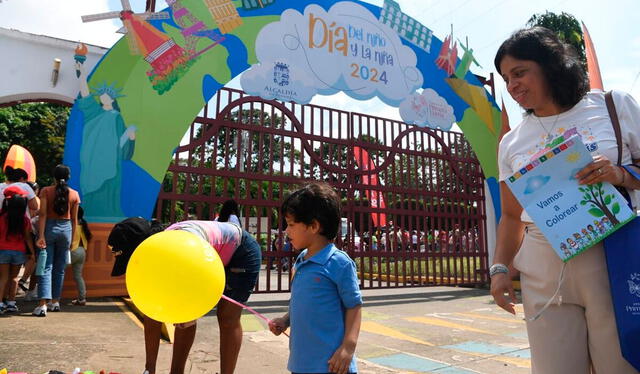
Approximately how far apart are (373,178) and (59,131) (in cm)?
1273

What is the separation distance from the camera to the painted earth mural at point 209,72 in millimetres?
5348

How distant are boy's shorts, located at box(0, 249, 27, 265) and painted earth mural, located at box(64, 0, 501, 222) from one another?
103 cm

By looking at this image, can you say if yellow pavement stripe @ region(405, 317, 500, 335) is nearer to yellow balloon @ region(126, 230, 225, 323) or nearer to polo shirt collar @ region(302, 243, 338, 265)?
polo shirt collar @ region(302, 243, 338, 265)

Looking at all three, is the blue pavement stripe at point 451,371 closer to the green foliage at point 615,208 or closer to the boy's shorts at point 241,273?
the boy's shorts at point 241,273

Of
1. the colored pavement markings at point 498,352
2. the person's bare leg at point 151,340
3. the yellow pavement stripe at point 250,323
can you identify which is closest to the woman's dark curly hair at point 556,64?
the person's bare leg at point 151,340

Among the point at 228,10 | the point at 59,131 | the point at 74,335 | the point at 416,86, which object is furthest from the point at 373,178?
the point at 59,131

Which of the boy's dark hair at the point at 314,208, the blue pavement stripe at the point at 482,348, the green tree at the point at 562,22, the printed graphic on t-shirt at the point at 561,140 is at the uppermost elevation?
the green tree at the point at 562,22

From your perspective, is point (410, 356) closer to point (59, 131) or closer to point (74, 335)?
point (74, 335)

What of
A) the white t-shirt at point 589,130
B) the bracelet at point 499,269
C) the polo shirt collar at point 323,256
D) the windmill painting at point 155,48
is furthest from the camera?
the windmill painting at point 155,48

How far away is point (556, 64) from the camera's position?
1515 millimetres

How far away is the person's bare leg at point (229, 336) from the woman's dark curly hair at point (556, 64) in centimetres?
198

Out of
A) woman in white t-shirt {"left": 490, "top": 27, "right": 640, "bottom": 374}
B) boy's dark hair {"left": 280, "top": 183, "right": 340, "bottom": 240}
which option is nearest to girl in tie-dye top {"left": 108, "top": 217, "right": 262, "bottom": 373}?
boy's dark hair {"left": 280, "top": 183, "right": 340, "bottom": 240}

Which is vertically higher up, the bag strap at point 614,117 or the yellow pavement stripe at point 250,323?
the bag strap at point 614,117

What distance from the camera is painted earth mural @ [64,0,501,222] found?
5348mm
